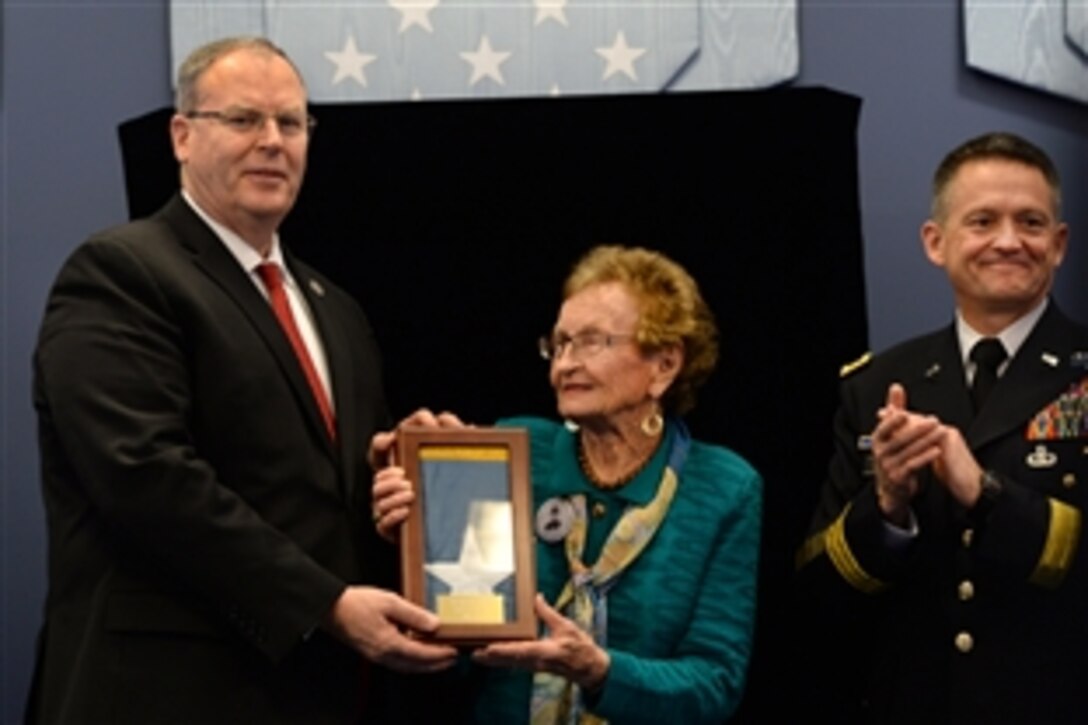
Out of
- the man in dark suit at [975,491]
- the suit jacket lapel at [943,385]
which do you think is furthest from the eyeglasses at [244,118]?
the suit jacket lapel at [943,385]

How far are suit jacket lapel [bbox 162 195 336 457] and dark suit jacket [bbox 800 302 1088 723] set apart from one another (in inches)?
40.3

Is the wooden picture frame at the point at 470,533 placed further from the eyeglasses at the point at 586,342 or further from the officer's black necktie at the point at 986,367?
the officer's black necktie at the point at 986,367

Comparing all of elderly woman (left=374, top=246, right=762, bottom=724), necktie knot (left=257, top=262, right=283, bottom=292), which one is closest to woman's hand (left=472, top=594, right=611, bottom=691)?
elderly woman (left=374, top=246, right=762, bottom=724)

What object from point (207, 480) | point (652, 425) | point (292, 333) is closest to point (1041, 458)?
point (652, 425)

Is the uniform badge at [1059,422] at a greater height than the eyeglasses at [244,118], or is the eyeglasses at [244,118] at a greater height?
the eyeglasses at [244,118]

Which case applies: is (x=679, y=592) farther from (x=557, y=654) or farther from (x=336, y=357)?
(x=336, y=357)

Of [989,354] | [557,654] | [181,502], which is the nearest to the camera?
[181,502]

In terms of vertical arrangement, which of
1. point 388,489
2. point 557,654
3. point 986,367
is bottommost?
point 557,654

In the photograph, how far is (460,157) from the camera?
391cm

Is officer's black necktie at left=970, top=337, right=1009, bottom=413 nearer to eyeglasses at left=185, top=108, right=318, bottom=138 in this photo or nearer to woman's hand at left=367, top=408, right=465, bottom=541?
woman's hand at left=367, top=408, right=465, bottom=541

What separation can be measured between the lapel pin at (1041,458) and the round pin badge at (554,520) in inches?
33.1

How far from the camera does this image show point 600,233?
12.8 feet

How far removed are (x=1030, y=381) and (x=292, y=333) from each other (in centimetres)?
134

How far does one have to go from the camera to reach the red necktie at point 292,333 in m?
3.11
